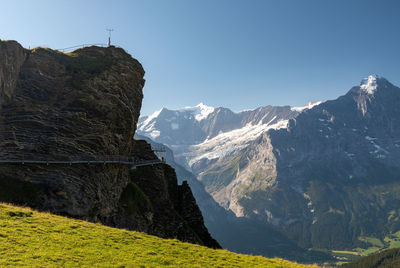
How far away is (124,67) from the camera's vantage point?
57562 mm

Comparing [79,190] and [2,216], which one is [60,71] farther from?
[2,216]

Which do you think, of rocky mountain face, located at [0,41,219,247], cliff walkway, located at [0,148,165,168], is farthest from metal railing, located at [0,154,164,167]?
rocky mountain face, located at [0,41,219,247]

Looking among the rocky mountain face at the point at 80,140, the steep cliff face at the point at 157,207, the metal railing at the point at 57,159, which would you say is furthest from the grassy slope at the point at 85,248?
the steep cliff face at the point at 157,207

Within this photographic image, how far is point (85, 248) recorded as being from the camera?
1991 centimetres

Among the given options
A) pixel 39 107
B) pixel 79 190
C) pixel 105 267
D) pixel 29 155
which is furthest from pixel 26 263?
pixel 39 107

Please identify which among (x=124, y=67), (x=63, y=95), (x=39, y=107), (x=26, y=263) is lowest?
(x=26, y=263)

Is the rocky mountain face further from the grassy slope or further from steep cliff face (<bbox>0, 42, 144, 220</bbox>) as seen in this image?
the grassy slope

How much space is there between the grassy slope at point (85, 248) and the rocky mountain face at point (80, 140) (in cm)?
837

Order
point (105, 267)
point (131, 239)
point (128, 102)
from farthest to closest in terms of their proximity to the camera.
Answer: point (128, 102) → point (131, 239) → point (105, 267)

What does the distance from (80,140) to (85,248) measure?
81.5 ft

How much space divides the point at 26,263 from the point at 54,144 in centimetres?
2528

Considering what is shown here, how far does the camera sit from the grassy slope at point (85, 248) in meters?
17.2

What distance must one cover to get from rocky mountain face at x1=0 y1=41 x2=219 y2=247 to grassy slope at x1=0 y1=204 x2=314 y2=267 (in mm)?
8374

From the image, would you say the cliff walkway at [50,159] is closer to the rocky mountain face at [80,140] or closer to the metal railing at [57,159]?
the metal railing at [57,159]
